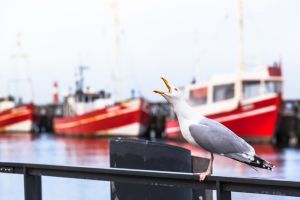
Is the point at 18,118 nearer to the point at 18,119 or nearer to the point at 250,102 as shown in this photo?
the point at 18,119

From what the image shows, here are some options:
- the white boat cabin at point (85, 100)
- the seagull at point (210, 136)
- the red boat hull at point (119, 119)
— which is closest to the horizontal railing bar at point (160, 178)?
the seagull at point (210, 136)

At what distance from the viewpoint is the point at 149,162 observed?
554cm

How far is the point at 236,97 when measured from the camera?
4219 centimetres

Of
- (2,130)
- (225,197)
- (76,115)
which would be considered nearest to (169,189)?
(225,197)

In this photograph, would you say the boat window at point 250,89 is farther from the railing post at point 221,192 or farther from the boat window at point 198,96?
the railing post at point 221,192

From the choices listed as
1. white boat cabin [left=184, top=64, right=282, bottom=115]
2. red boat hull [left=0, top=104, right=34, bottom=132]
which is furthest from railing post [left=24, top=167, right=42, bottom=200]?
red boat hull [left=0, top=104, right=34, bottom=132]

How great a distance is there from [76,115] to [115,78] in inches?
325

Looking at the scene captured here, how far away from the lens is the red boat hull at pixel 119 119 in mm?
55312

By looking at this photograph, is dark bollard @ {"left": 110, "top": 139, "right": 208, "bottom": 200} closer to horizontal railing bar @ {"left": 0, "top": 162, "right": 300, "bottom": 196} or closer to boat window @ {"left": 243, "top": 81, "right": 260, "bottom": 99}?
horizontal railing bar @ {"left": 0, "top": 162, "right": 300, "bottom": 196}

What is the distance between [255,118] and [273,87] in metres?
2.38

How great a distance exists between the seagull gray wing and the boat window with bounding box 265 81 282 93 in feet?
124

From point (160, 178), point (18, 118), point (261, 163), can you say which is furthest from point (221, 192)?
point (18, 118)

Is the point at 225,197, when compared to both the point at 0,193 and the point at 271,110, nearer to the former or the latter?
the point at 0,193

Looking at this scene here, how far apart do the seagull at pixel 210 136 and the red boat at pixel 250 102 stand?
37193 millimetres
